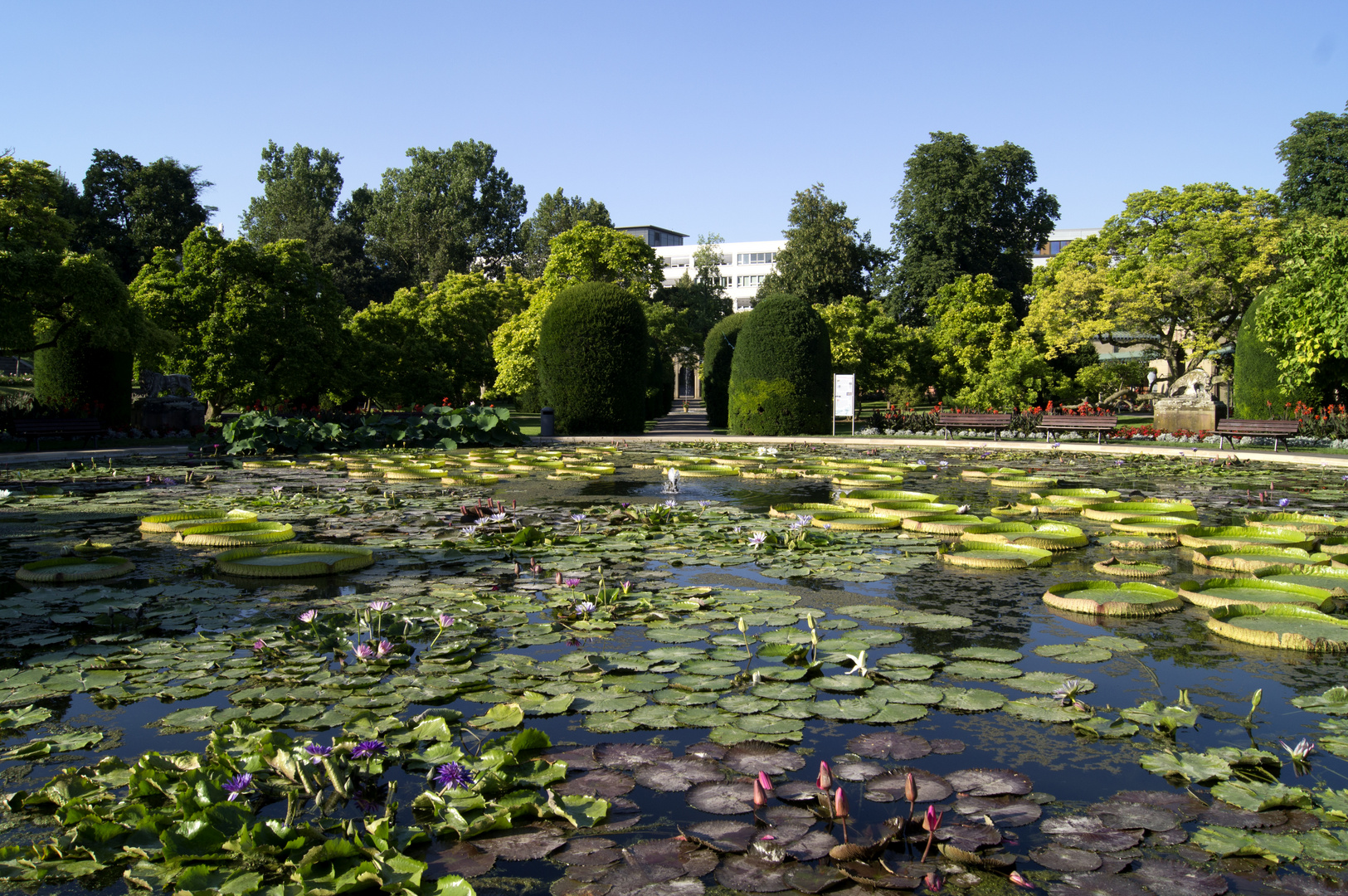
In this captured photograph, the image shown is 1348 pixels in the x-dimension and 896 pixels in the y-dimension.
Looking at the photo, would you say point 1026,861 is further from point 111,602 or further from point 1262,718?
point 111,602

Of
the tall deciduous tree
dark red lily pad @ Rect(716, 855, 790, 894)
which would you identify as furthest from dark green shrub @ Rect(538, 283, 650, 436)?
the tall deciduous tree

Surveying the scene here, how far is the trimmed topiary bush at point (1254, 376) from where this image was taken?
2111 cm

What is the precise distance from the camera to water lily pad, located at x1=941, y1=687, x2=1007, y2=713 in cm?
373

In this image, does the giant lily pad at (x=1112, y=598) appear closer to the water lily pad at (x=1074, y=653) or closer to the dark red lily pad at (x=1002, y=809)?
the water lily pad at (x=1074, y=653)

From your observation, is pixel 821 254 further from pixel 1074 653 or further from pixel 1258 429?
pixel 1074 653

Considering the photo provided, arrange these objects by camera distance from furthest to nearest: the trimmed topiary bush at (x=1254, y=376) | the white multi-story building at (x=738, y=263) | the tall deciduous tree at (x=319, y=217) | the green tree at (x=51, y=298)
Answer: the white multi-story building at (x=738, y=263) < the tall deciduous tree at (x=319, y=217) < the trimmed topiary bush at (x=1254, y=376) < the green tree at (x=51, y=298)

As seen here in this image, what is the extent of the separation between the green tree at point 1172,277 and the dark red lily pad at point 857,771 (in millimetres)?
28387

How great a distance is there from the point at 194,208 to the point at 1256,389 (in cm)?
4344

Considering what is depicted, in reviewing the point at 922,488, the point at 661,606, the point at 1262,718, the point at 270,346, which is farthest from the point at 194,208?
the point at 1262,718

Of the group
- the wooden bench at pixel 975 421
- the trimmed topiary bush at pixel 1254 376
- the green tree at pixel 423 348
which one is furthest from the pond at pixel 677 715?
the green tree at pixel 423 348

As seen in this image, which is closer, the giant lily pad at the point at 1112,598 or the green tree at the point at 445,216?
the giant lily pad at the point at 1112,598

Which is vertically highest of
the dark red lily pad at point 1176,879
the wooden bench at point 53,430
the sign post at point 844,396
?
the sign post at point 844,396

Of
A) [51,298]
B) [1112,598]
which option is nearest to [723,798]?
[1112,598]

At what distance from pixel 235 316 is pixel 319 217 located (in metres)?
38.5
